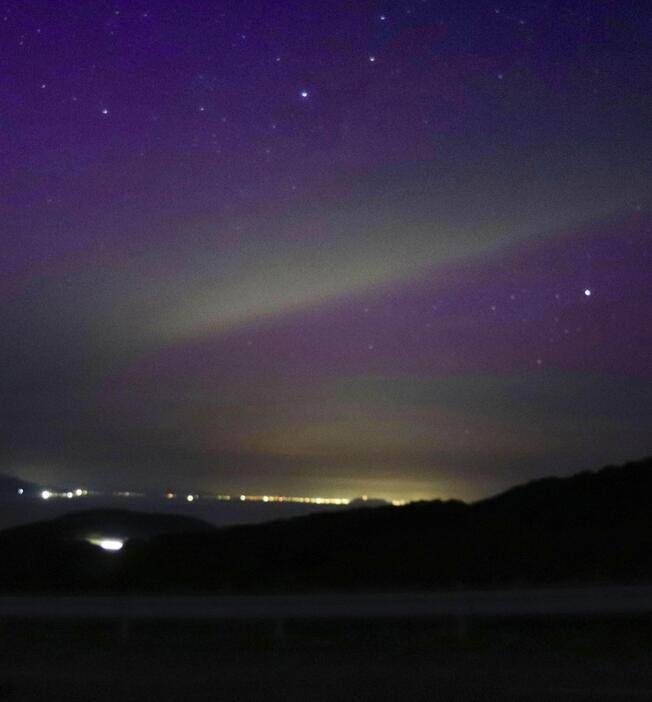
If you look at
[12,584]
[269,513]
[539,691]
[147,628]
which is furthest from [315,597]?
[269,513]

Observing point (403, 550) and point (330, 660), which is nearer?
point (330, 660)

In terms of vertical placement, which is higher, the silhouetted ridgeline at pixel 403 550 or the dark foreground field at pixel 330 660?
the silhouetted ridgeline at pixel 403 550

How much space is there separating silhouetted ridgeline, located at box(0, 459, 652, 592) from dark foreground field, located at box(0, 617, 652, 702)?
3449mm

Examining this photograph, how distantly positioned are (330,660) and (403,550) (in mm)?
6562

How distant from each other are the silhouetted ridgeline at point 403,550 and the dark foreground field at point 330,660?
3.45m

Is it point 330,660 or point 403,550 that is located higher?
point 403,550

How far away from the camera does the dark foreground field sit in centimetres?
1126

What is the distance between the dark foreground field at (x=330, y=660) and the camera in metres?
11.3

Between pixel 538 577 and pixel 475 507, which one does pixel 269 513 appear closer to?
pixel 475 507

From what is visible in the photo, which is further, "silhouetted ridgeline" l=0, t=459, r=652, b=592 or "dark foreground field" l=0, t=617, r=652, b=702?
"silhouetted ridgeline" l=0, t=459, r=652, b=592

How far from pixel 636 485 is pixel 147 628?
10.3 m

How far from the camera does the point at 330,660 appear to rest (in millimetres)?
13250

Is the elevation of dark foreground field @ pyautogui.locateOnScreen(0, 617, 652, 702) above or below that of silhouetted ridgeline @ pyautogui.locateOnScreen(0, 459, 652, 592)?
below

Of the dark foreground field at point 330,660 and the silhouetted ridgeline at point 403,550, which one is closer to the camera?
the dark foreground field at point 330,660
